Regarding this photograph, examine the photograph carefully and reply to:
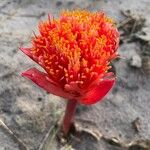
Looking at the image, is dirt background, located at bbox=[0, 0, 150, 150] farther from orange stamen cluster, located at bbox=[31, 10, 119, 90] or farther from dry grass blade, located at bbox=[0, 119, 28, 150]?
orange stamen cluster, located at bbox=[31, 10, 119, 90]

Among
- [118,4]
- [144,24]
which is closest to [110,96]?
[144,24]

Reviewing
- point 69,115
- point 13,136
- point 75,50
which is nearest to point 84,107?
point 69,115

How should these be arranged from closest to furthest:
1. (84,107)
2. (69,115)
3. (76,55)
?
(76,55) < (69,115) < (84,107)

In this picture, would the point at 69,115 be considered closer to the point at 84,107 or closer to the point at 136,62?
the point at 84,107

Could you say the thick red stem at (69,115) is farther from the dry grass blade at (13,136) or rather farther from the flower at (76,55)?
the dry grass blade at (13,136)

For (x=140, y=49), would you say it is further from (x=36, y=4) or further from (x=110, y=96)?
(x=36, y=4)

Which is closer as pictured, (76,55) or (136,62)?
(76,55)

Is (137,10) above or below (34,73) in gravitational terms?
above
